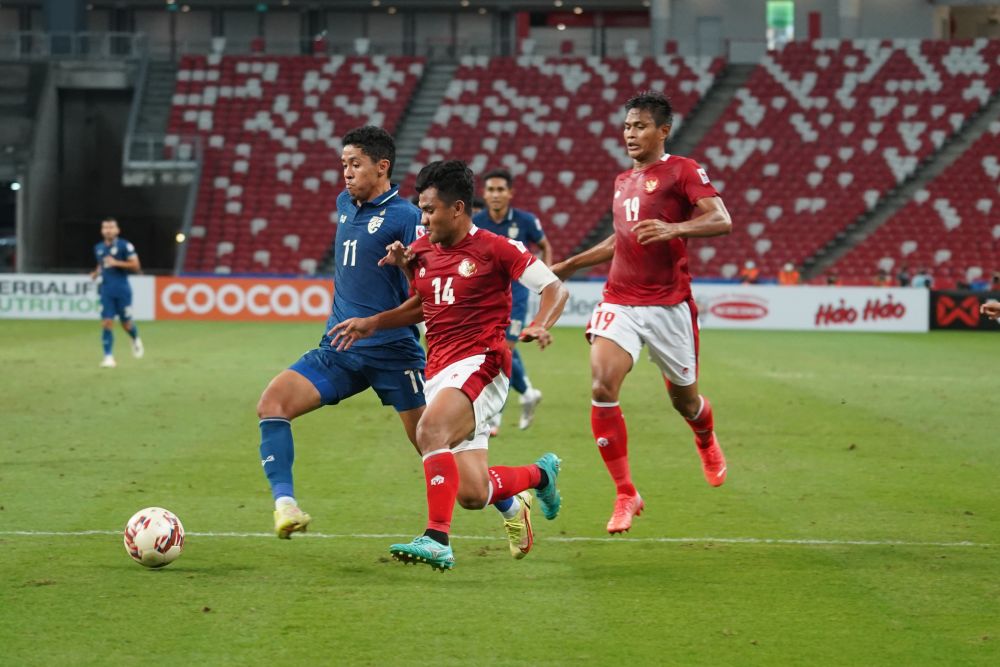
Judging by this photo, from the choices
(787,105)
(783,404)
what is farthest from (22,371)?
(787,105)

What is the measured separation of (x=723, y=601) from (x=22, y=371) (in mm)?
Result: 14789

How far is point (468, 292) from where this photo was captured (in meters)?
6.98

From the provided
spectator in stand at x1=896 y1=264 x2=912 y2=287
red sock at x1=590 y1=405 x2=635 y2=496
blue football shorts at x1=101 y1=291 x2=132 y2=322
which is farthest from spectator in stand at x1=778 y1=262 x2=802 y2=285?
red sock at x1=590 y1=405 x2=635 y2=496

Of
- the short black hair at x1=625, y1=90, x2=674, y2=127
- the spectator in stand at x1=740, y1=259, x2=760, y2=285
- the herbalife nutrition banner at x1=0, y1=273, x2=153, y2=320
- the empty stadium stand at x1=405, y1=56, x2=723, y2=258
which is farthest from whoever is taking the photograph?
the empty stadium stand at x1=405, y1=56, x2=723, y2=258

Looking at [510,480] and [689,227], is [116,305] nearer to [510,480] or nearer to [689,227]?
[689,227]

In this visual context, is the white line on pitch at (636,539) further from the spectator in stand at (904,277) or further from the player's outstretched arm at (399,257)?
the spectator in stand at (904,277)

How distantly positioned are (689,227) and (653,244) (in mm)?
579

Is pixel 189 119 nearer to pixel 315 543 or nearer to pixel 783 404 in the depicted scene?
pixel 783 404

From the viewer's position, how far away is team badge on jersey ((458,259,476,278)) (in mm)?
6957

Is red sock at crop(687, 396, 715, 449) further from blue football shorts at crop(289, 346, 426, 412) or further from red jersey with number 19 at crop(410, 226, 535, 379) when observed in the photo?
red jersey with number 19 at crop(410, 226, 535, 379)

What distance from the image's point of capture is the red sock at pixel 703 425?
9.09m

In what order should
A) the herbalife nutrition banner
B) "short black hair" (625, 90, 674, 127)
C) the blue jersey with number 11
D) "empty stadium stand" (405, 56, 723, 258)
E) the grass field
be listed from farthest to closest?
"empty stadium stand" (405, 56, 723, 258) < the herbalife nutrition banner < "short black hair" (625, 90, 674, 127) < the blue jersey with number 11 < the grass field

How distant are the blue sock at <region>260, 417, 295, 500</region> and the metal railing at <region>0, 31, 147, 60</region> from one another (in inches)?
1470

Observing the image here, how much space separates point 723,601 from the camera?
20.8ft
